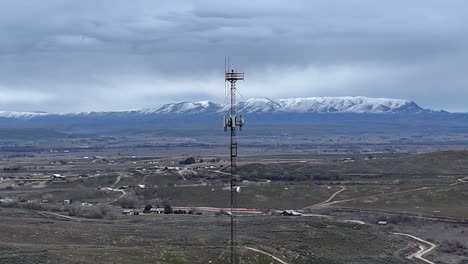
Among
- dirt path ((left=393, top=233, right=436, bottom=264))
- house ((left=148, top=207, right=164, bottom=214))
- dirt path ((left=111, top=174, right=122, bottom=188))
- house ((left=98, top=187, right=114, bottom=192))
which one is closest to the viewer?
dirt path ((left=393, top=233, right=436, bottom=264))

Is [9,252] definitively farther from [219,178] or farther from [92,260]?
[219,178]

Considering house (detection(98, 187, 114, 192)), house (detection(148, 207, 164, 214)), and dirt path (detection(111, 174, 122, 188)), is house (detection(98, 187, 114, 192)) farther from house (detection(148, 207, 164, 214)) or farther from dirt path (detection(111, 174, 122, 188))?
house (detection(148, 207, 164, 214))

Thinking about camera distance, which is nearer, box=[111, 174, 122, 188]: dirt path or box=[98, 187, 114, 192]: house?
box=[98, 187, 114, 192]: house

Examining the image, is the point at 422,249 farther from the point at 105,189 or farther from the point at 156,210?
the point at 105,189

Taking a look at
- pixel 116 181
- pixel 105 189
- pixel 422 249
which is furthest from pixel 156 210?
pixel 422 249

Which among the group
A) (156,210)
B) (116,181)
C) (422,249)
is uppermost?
(116,181)

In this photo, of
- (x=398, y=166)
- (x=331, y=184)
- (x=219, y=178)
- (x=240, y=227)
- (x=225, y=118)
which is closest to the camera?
(x=225, y=118)

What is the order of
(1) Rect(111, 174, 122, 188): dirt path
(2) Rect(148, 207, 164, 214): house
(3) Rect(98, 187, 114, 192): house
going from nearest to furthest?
(2) Rect(148, 207, 164, 214): house → (3) Rect(98, 187, 114, 192): house → (1) Rect(111, 174, 122, 188): dirt path

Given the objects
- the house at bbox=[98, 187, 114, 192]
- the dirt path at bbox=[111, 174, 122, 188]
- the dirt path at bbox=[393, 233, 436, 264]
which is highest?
the dirt path at bbox=[111, 174, 122, 188]

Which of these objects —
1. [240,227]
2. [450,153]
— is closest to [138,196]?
[240,227]

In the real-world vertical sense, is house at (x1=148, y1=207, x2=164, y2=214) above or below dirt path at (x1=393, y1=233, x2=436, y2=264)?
above

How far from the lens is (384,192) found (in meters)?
125

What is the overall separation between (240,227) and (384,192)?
157ft

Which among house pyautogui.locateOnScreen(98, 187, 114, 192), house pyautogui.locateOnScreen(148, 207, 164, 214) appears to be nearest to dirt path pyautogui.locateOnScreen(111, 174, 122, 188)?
house pyautogui.locateOnScreen(98, 187, 114, 192)
